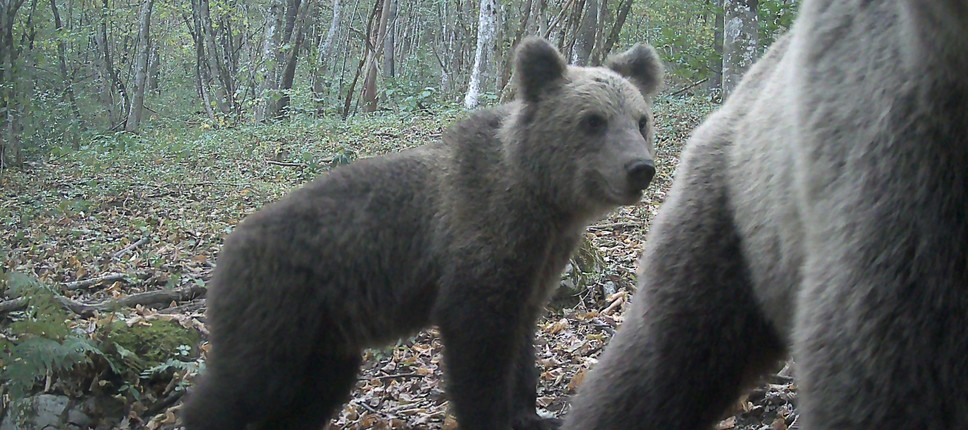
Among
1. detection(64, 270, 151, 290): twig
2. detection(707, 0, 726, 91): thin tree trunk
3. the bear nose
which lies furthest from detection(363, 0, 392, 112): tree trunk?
the bear nose

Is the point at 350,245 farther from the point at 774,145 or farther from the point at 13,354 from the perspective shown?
the point at 774,145

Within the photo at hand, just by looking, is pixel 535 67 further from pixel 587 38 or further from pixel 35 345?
pixel 587 38

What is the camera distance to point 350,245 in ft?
16.0

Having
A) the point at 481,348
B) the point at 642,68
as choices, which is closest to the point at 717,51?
the point at 642,68

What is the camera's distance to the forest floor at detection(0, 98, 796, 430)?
560 centimetres

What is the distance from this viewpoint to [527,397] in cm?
510

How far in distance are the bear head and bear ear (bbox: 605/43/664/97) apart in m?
0.16

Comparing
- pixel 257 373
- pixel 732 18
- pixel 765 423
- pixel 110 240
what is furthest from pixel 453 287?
pixel 732 18

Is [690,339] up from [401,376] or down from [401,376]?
up

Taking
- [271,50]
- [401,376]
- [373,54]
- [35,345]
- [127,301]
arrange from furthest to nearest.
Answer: [271,50] < [373,54] < [127,301] < [401,376] < [35,345]

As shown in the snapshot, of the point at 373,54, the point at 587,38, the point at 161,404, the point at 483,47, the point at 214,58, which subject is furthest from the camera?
the point at 214,58

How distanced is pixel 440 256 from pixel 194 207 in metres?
7.09

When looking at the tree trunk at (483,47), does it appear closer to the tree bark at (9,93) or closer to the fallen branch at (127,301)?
the tree bark at (9,93)

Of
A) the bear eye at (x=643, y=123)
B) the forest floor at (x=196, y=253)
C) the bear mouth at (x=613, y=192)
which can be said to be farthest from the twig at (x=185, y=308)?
the bear eye at (x=643, y=123)
